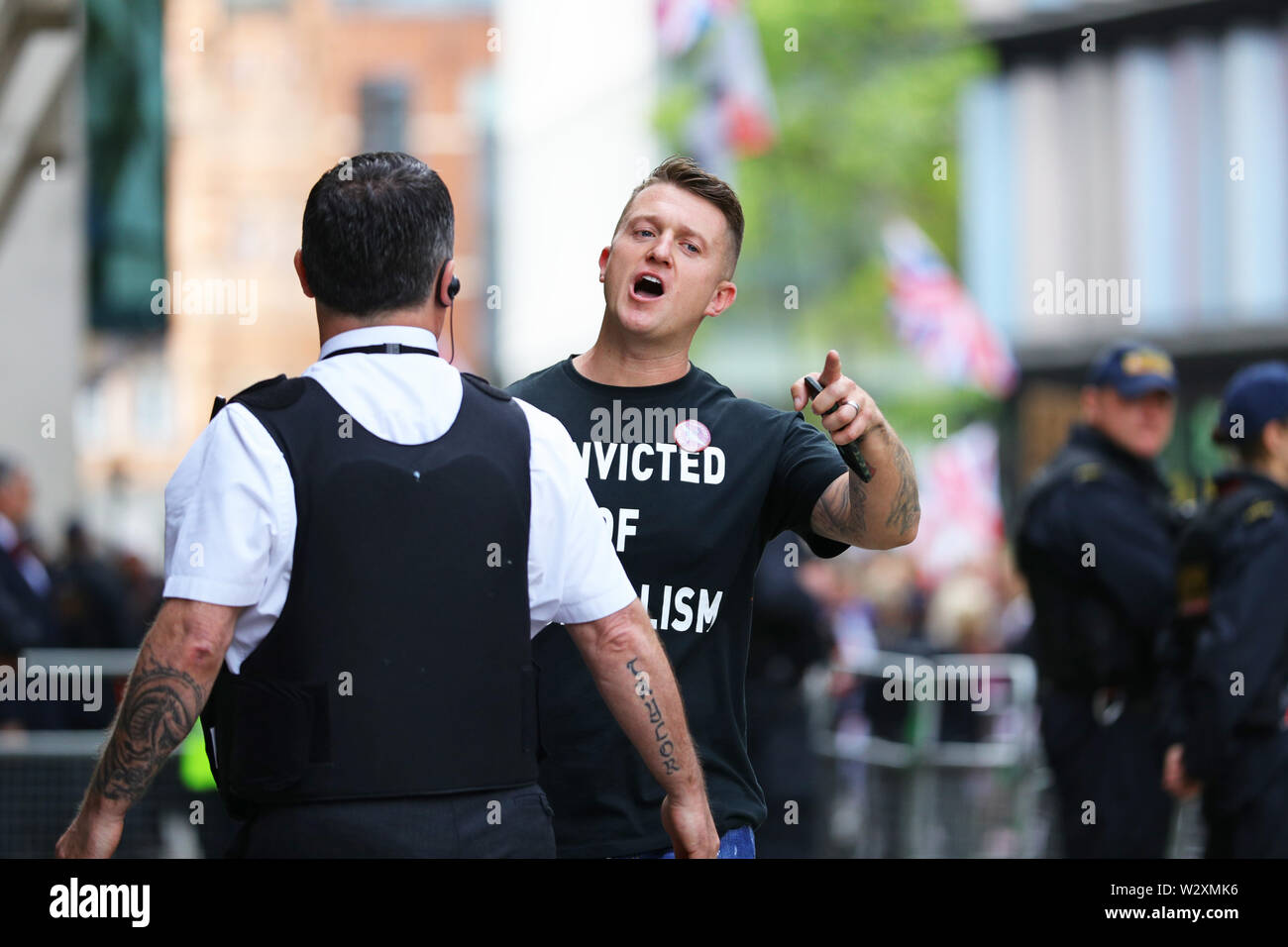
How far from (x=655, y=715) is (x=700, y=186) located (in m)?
1.30

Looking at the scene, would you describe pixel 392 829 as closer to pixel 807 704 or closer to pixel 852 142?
pixel 807 704

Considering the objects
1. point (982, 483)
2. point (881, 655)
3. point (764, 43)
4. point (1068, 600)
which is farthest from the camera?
point (764, 43)

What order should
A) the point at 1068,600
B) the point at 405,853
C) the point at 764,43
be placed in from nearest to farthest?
the point at 405,853, the point at 1068,600, the point at 764,43

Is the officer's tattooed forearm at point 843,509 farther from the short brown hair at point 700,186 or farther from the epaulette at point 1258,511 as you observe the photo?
the epaulette at point 1258,511

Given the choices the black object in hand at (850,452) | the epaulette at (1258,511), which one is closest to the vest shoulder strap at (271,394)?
the black object in hand at (850,452)

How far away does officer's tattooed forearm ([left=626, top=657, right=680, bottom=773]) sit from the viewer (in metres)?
→ 3.18

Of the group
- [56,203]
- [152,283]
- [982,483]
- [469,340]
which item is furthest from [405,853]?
[469,340]

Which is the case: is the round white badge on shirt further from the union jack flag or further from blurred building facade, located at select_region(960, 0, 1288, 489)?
the union jack flag

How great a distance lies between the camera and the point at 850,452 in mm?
3375

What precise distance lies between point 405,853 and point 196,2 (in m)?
46.8

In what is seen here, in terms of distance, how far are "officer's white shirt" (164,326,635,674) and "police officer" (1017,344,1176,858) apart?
3.51m

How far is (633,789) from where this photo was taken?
368 cm

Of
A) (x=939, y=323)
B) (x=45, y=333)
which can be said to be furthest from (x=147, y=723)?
(x=939, y=323)

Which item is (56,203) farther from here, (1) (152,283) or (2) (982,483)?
(2) (982,483)
